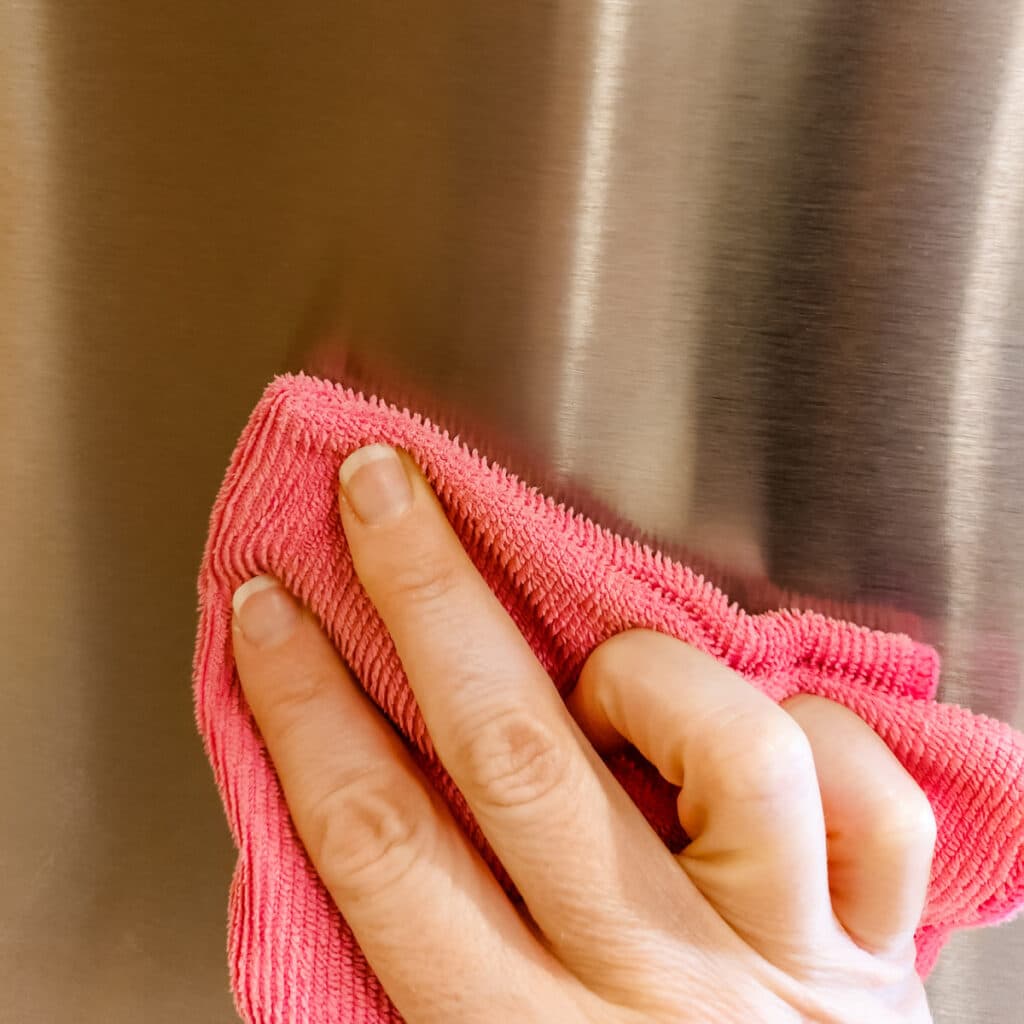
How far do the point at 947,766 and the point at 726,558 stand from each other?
112 mm

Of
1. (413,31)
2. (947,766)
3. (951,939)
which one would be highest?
(413,31)

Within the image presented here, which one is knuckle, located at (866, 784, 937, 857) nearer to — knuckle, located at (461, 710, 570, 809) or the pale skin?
the pale skin

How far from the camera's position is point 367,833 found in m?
0.34

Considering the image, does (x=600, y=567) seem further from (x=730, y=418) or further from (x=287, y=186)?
Answer: (x=287, y=186)

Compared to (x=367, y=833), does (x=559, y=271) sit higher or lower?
higher

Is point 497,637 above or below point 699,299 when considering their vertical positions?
below

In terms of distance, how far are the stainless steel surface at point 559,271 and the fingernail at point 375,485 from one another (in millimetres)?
34

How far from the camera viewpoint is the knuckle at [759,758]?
0.98 feet

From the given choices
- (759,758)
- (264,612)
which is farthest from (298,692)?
(759,758)

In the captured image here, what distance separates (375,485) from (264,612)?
0.24 ft

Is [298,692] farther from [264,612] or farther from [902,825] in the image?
[902,825]

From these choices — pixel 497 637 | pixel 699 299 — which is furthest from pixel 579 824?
pixel 699 299

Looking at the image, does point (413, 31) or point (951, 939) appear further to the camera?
point (951, 939)

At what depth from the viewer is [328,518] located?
34 cm
